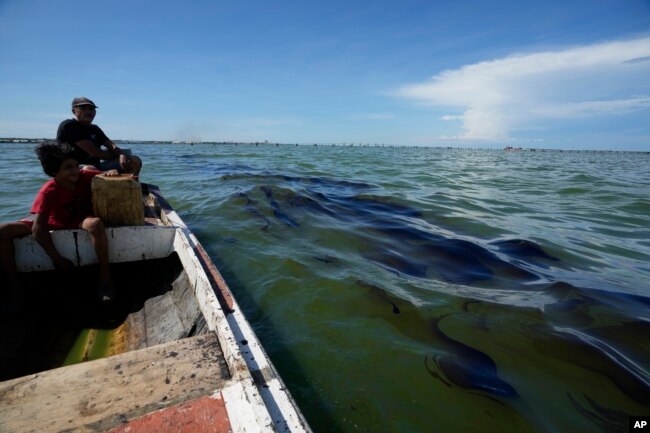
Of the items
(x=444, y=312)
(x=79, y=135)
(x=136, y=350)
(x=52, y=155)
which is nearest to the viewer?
(x=136, y=350)

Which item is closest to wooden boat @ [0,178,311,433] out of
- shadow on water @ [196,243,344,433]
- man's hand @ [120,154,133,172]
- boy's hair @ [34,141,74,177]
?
boy's hair @ [34,141,74,177]

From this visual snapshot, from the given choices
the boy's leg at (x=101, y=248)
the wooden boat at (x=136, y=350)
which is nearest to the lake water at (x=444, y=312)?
the wooden boat at (x=136, y=350)

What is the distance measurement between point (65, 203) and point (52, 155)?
1.94 ft

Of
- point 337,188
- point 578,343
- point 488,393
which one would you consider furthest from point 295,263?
point 337,188

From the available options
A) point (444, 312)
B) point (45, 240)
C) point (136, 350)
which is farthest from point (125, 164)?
point (444, 312)

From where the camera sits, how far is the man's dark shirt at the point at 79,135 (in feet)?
15.3

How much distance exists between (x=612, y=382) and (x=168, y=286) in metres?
4.58

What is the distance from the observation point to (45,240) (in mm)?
3221

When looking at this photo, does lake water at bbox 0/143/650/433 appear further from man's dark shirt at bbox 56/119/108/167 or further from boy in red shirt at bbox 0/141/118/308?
man's dark shirt at bbox 56/119/108/167

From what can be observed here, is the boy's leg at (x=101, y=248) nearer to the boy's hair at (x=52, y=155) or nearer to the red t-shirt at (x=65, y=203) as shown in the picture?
the red t-shirt at (x=65, y=203)

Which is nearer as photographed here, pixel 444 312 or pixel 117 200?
pixel 117 200

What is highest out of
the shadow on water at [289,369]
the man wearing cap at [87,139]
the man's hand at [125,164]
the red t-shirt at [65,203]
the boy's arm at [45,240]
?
the man wearing cap at [87,139]

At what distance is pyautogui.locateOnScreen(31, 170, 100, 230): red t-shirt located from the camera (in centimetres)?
322

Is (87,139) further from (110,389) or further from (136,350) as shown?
(110,389)
